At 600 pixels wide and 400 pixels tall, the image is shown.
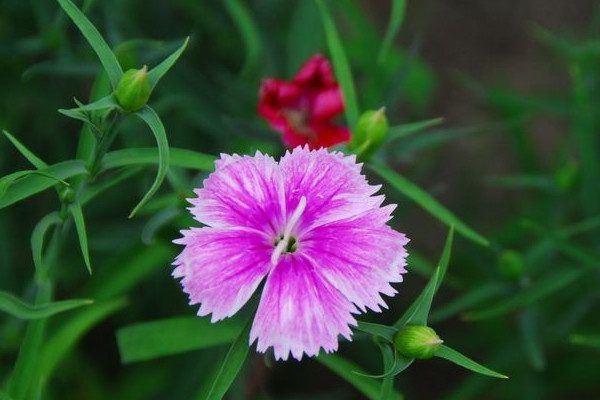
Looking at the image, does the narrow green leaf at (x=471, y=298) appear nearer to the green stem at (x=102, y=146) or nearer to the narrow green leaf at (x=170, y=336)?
the narrow green leaf at (x=170, y=336)

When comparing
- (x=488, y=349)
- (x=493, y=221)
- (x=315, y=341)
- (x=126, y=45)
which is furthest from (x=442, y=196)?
(x=315, y=341)

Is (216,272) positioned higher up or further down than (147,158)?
further down

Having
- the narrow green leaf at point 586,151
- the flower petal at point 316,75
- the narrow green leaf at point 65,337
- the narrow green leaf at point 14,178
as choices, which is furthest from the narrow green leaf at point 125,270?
the narrow green leaf at point 586,151

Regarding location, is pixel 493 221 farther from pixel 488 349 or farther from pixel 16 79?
pixel 16 79

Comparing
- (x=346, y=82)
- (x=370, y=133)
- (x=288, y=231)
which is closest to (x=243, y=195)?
(x=288, y=231)

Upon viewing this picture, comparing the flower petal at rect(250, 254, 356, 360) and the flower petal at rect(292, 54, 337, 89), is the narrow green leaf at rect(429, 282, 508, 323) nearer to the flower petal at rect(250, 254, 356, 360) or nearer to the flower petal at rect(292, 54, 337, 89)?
the flower petal at rect(292, 54, 337, 89)

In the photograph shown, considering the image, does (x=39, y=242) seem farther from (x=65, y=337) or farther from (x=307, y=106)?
(x=307, y=106)

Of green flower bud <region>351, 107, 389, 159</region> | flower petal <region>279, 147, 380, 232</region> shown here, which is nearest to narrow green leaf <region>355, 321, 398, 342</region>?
flower petal <region>279, 147, 380, 232</region>
